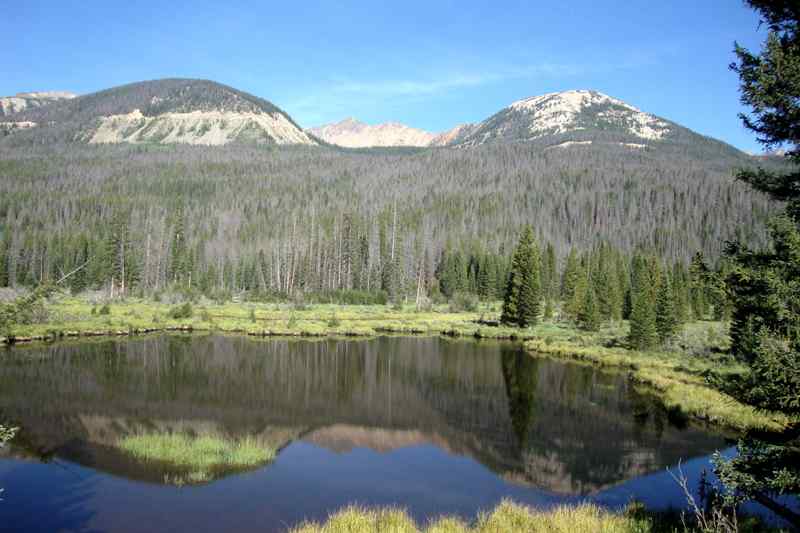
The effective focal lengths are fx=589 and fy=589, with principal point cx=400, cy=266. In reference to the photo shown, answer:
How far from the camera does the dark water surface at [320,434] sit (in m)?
17.2

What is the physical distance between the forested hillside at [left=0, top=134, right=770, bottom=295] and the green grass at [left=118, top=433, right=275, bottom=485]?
7160cm

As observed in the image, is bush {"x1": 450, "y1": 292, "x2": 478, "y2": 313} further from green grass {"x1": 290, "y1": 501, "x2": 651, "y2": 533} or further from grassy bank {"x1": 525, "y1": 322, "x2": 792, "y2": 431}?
Answer: green grass {"x1": 290, "y1": 501, "x2": 651, "y2": 533}

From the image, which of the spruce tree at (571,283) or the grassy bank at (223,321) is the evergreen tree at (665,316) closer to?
the spruce tree at (571,283)

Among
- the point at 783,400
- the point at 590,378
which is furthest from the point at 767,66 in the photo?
the point at 590,378

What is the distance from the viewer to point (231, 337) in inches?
2104

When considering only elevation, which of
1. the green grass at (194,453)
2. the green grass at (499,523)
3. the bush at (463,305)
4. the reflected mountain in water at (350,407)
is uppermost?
the green grass at (499,523)

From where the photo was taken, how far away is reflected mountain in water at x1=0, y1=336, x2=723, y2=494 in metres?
22.4

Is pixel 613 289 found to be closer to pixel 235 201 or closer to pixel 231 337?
pixel 231 337

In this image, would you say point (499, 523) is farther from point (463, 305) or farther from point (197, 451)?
point (463, 305)

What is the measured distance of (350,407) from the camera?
102 ft

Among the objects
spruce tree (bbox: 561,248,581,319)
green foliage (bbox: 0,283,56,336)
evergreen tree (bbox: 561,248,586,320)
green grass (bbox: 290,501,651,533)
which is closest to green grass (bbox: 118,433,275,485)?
green grass (bbox: 290,501,651,533)

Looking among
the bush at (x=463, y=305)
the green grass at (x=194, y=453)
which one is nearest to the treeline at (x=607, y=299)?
the bush at (x=463, y=305)

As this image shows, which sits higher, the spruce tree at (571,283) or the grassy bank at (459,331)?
the spruce tree at (571,283)

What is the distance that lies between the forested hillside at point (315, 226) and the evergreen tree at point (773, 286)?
89.1 meters
